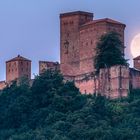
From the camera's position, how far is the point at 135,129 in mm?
181625

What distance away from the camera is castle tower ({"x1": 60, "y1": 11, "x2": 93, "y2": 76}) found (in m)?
193

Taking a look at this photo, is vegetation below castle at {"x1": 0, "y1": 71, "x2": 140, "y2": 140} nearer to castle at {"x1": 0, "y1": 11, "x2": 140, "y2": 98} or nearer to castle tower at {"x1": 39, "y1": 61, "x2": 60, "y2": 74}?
castle at {"x1": 0, "y1": 11, "x2": 140, "y2": 98}

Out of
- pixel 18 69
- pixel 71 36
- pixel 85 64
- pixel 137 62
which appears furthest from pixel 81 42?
pixel 18 69

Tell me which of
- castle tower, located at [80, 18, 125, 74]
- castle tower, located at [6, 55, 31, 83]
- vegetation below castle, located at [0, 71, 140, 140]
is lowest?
vegetation below castle, located at [0, 71, 140, 140]

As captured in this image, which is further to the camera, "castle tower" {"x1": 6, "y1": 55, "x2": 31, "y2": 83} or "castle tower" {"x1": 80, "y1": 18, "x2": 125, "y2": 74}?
"castle tower" {"x1": 6, "y1": 55, "x2": 31, "y2": 83}

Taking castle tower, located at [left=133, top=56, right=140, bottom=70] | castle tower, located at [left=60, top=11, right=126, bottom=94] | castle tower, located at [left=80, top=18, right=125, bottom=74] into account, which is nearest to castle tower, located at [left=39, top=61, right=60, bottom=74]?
castle tower, located at [left=60, top=11, right=126, bottom=94]

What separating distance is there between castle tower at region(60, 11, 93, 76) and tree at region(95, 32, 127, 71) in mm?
4170

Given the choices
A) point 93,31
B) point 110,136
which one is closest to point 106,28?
point 93,31

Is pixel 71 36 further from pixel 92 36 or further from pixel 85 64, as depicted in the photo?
pixel 85 64

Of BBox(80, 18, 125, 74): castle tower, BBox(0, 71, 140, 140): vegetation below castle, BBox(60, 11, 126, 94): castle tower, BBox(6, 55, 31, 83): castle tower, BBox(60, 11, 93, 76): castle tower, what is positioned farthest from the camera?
BBox(6, 55, 31, 83): castle tower

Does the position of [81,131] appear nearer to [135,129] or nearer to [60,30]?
[135,129]

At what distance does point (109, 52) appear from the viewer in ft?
616

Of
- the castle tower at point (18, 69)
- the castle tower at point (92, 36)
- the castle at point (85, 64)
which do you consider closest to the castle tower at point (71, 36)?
the castle at point (85, 64)

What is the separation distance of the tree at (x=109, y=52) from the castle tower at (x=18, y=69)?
7.27 meters
